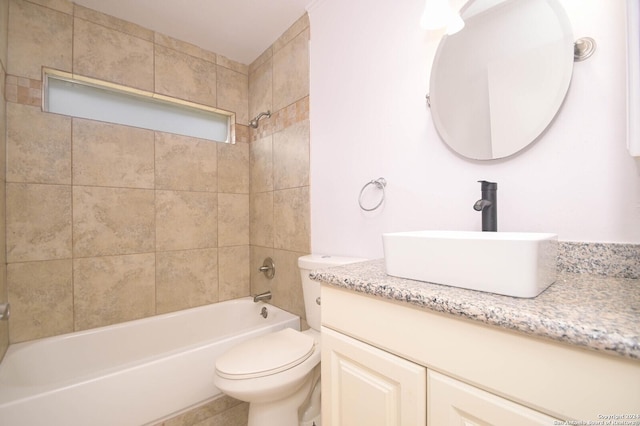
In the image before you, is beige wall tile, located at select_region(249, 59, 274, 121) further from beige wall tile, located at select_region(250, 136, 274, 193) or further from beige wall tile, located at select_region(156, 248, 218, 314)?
beige wall tile, located at select_region(156, 248, 218, 314)

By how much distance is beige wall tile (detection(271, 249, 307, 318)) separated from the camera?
183 centimetres

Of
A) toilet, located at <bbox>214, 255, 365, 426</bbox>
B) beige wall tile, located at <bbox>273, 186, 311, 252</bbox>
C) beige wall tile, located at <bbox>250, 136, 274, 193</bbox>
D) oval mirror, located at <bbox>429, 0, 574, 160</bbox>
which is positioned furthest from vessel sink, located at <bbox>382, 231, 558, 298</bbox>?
beige wall tile, located at <bbox>250, 136, 274, 193</bbox>

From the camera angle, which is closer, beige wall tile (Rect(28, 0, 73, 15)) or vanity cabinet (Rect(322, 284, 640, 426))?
vanity cabinet (Rect(322, 284, 640, 426))

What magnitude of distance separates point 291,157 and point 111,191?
1173 mm

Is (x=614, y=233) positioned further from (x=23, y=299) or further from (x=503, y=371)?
(x=23, y=299)

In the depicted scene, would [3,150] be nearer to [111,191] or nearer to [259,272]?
[111,191]

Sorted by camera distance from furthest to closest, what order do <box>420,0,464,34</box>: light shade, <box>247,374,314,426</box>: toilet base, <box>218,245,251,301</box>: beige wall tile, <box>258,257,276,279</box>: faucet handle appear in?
<box>218,245,251,301</box>: beige wall tile, <box>258,257,276,279</box>: faucet handle, <box>247,374,314,426</box>: toilet base, <box>420,0,464,34</box>: light shade

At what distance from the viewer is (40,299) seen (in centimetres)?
155

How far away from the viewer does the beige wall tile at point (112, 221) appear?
1.65 m

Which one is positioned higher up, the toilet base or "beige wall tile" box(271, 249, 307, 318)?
"beige wall tile" box(271, 249, 307, 318)

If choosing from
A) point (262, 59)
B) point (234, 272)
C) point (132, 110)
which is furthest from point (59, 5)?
point (234, 272)

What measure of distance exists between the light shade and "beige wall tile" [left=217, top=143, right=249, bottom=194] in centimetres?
166

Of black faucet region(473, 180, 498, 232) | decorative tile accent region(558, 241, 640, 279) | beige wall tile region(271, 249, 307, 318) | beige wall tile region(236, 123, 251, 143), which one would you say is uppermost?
beige wall tile region(236, 123, 251, 143)

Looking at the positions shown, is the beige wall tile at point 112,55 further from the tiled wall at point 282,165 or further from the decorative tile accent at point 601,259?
the decorative tile accent at point 601,259
